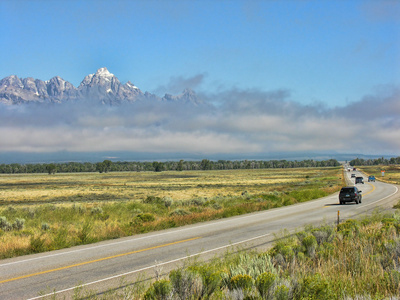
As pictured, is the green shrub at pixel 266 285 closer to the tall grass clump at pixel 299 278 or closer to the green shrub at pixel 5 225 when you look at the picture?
the tall grass clump at pixel 299 278

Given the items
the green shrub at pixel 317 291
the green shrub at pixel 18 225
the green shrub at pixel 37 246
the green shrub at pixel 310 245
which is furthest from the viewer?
the green shrub at pixel 18 225

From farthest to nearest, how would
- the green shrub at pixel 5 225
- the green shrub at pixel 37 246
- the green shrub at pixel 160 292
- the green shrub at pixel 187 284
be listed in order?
1. the green shrub at pixel 5 225
2. the green shrub at pixel 37 246
3. the green shrub at pixel 187 284
4. the green shrub at pixel 160 292

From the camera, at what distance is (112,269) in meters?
9.65

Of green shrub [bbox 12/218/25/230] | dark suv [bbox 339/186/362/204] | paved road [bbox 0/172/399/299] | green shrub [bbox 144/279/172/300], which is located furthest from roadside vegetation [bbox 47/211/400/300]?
dark suv [bbox 339/186/362/204]

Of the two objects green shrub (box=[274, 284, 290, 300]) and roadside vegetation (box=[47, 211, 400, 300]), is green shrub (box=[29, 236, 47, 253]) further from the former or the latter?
green shrub (box=[274, 284, 290, 300])

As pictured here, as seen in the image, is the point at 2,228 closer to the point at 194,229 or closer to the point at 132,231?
the point at 132,231

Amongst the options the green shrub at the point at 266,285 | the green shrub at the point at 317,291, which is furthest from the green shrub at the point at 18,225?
the green shrub at the point at 317,291

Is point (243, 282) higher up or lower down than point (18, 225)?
higher up

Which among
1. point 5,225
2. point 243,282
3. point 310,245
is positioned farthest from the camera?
point 5,225

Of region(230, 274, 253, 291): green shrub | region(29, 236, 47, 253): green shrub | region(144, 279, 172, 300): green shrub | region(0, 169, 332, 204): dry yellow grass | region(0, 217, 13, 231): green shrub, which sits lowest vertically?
region(0, 169, 332, 204): dry yellow grass

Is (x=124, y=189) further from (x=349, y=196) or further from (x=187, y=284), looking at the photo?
(x=187, y=284)

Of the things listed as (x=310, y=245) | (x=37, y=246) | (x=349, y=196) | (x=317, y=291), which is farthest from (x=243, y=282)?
(x=349, y=196)

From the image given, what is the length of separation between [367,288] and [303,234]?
436cm

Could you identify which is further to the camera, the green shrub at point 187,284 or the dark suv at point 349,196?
the dark suv at point 349,196
